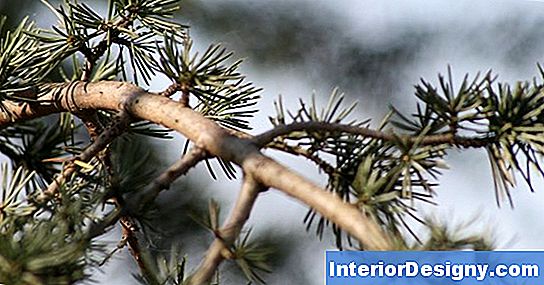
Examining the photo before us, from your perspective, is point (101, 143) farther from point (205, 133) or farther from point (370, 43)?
point (370, 43)

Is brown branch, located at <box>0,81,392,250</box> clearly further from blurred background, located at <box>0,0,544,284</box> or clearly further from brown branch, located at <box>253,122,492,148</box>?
blurred background, located at <box>0,0,544,284</box>

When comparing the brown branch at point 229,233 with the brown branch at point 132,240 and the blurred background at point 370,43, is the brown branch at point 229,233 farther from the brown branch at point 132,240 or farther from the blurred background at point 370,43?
the blurred background at point 370,43

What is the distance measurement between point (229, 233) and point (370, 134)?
0.07m

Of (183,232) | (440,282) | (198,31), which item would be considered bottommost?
(440,282)

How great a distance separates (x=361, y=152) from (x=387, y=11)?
0.64 m

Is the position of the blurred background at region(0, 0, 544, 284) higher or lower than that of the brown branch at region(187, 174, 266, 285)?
higher

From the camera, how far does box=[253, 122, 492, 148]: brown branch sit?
303mm

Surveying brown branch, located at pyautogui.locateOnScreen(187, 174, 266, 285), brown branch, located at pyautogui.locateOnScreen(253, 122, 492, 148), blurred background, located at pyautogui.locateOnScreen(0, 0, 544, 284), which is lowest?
brown branch, located at pyautogui.locateOnScreen(187, 174, 266, 285)

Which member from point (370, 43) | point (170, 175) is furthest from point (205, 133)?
point (370, 43)

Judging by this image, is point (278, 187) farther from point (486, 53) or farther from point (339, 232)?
point (486, 53)

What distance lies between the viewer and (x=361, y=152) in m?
0.32

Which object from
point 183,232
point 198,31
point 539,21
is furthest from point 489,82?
point 539,21

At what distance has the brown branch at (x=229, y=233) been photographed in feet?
0.87

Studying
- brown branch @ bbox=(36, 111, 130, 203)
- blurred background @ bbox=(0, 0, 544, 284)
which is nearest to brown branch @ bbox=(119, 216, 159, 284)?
brown branch @ bbox=(36, 111, 130, 203)
